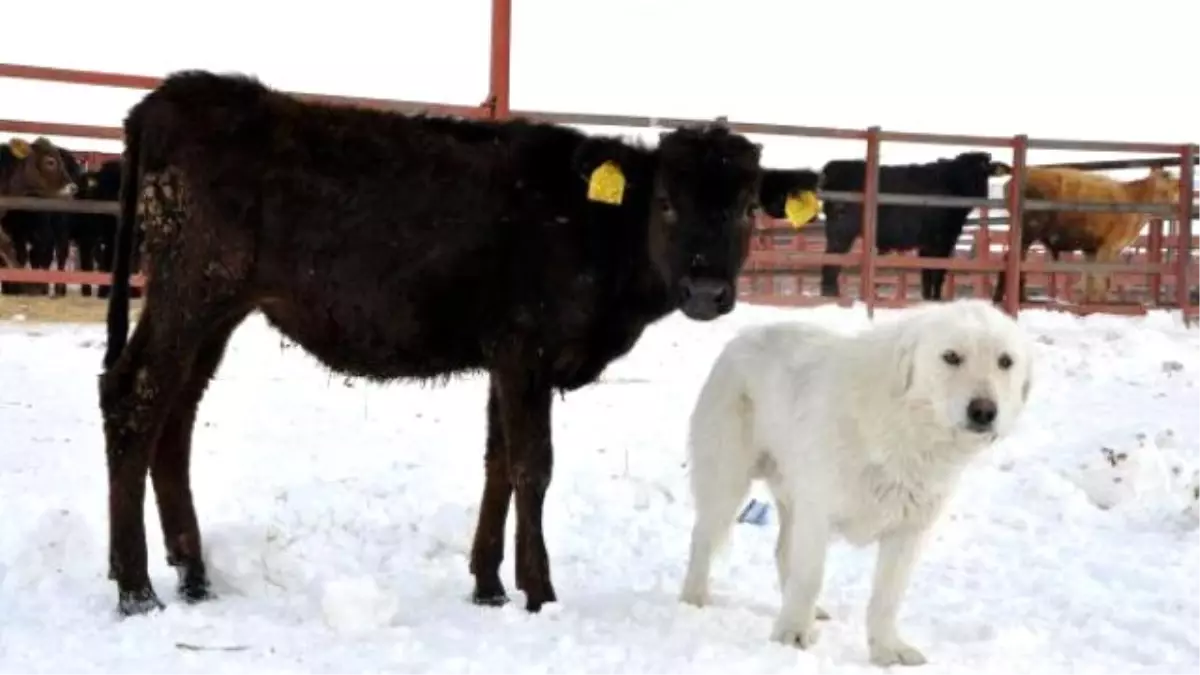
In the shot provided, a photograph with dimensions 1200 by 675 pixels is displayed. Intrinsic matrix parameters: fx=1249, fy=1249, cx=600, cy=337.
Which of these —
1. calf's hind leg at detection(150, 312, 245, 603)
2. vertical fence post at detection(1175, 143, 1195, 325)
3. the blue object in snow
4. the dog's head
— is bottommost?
the blue object in snow

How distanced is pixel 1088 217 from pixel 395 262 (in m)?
14.4

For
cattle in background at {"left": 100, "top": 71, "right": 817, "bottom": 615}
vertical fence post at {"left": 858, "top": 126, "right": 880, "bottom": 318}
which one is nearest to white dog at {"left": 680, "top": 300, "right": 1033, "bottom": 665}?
cattle in background at {"left": 100, "top": 71, "right": 817, "bottom": 615}

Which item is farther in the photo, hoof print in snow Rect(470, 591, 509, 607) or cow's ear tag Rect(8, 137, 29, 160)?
cow's ear tag Rect(8, 137, 29, 160)

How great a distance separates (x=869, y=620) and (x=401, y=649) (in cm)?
163

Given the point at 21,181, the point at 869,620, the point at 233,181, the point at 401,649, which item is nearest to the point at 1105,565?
the point at 869,620

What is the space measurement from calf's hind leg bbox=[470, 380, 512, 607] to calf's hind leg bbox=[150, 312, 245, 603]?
1063 mm

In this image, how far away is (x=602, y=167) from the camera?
507cm

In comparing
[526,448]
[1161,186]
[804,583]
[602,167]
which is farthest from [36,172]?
[1161,186]

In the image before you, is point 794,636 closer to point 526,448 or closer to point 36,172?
point 526,448

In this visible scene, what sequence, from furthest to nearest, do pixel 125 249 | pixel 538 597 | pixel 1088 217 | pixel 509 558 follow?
pixel 1088 217 → pixel 509 558 → pixel 125 249 → pixel 538 597

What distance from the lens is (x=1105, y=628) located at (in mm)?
4586

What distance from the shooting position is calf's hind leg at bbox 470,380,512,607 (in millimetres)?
4969

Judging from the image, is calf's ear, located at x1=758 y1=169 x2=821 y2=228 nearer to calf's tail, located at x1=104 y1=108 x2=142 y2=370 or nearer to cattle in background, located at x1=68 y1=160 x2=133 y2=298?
calf's tail, located at x1=104 y1=108 x2=142 y2=370

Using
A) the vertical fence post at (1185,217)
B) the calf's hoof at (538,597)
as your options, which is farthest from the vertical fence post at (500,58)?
the vertical fence post at (1185,217)
